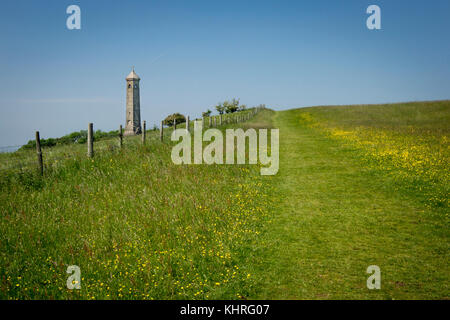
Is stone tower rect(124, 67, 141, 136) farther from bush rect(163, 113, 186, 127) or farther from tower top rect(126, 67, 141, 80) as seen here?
bush rect(163, 113, 186, 127)

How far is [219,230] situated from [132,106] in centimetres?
4578

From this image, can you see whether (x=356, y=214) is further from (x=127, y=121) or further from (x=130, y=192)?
(x=127, y=121)

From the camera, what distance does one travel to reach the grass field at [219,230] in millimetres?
5555

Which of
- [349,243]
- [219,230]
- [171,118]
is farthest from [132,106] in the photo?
[349,243]

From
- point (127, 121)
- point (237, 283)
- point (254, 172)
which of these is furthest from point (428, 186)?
point (127, 121)

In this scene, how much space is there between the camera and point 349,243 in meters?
7.11

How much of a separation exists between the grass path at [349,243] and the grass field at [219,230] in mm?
31

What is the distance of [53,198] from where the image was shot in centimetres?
1023

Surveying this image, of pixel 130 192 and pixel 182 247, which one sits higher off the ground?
pixel 130 192

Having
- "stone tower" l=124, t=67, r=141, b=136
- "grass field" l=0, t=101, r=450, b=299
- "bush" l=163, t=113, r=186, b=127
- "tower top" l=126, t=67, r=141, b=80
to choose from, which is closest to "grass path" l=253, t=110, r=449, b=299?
"grass field" l=0, t=101, r=450, b=299

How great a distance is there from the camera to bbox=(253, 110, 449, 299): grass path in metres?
5.39

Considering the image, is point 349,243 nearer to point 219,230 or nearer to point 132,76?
point 219,230

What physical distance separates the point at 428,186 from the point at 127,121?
4649 cm

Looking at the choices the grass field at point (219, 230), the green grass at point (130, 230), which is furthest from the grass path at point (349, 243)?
the green grass at point (130, 230)
